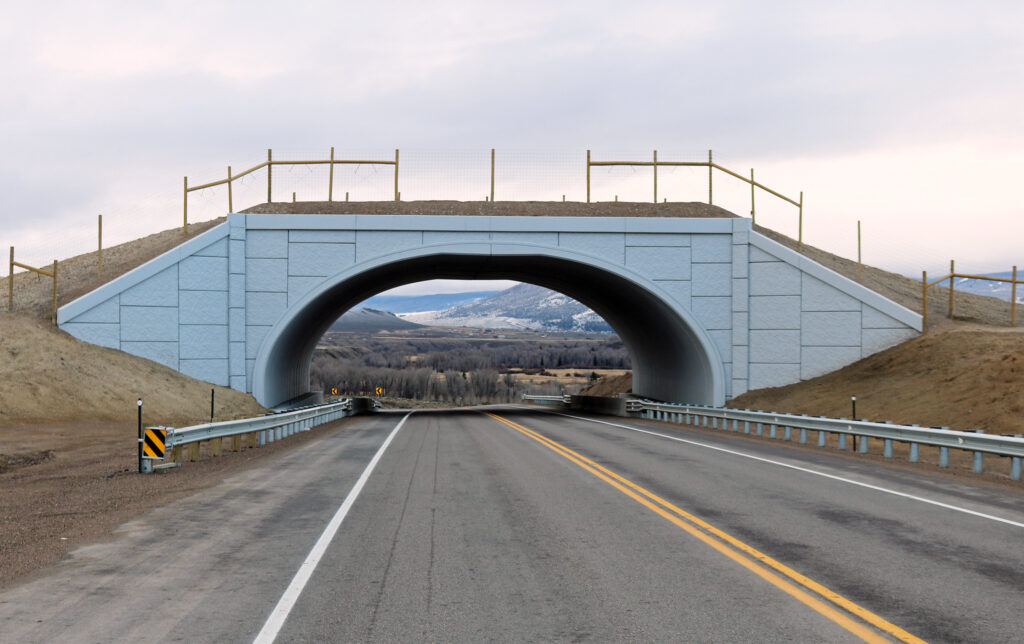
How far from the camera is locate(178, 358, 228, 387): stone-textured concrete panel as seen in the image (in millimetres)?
32594

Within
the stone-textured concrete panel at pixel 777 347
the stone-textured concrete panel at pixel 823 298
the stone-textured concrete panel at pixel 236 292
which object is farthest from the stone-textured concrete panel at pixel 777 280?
the stone-textured concrete panel at pixel 236 292

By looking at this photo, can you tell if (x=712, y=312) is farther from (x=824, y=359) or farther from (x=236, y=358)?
(x=236, y=358)

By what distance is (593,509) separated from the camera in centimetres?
1029

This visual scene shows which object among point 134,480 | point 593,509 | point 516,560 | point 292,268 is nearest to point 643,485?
point 593,509

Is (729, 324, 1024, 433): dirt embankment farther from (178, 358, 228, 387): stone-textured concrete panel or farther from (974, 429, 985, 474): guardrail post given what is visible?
(178, 358, 228, 387): stone-textured concrete panel

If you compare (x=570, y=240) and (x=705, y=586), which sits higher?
(x=570, y=240)

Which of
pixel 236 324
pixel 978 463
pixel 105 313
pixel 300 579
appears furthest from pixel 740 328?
pixel 300 579

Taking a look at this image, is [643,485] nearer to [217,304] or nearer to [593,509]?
[593,509]

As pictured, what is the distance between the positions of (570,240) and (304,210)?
36.5 ft

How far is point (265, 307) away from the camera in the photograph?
3325 centimetres

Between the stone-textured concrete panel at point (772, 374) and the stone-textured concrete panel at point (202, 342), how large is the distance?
67.2 feet

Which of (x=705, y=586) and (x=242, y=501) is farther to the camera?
(x=242, y=501)

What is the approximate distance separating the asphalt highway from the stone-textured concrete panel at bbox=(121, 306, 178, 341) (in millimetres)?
20640

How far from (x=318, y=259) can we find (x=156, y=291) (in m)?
6.02
